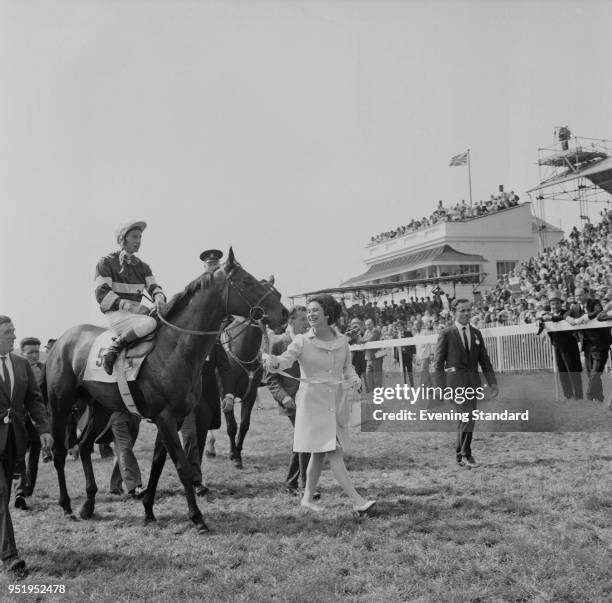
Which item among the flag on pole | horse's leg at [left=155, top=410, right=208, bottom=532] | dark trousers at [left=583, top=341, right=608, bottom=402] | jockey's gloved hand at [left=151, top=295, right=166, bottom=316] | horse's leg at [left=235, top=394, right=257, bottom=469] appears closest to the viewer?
horse's leg at [left=155, top=410, right=208, bottom=532]

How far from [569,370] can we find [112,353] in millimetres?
7124

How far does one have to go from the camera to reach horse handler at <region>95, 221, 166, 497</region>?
5.77m

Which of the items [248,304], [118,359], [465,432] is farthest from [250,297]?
[465,432]

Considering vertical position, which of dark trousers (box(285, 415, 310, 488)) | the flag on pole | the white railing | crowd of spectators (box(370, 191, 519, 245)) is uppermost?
the flag on pole

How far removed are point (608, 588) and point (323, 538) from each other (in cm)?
197

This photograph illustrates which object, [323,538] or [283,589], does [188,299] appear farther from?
[283,589]

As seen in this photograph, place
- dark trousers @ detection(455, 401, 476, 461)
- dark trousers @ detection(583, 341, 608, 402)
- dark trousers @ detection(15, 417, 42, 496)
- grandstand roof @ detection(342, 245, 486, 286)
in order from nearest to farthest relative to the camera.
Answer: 1. dark trousers @ detection(15, 417, 42, 496)
2. dark trousers @ detection(455, 401, 476, 461)
3. dark trousers @ detection(583, 341, 608, 402)
4. grandstand roof @ detection(342, 245, 486, 286)

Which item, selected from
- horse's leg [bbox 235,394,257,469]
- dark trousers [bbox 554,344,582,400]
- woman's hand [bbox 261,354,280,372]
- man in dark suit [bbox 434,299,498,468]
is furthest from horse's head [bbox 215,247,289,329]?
dark trousers [bbox 554,344,582,400]

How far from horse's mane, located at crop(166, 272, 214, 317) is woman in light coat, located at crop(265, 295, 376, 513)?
0.94m

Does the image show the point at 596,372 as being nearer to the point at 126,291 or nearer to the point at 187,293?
the point at 187,293

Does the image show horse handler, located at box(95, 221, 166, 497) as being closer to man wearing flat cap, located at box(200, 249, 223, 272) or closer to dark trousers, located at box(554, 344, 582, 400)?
man wearing flat cap, located at box(200, 249, 223, 272)

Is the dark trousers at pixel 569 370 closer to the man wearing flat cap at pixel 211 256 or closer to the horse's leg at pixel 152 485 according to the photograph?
the man wearing flat cap at pixel 211 256

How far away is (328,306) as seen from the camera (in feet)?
18.4

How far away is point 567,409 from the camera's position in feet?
31.3
